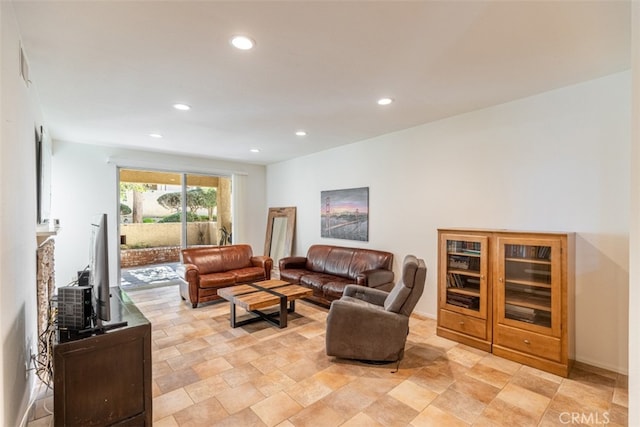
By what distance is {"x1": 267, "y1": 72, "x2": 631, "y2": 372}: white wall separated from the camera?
8.43 feet

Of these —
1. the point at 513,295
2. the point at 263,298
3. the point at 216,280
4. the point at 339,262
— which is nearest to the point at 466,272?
the point at 513,295

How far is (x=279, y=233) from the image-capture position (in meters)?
6.79

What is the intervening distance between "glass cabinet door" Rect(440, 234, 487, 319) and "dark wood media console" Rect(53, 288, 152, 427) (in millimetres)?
2962

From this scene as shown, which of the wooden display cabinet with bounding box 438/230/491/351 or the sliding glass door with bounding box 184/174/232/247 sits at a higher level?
the sliding glass door with bounding box 184/174/232/247

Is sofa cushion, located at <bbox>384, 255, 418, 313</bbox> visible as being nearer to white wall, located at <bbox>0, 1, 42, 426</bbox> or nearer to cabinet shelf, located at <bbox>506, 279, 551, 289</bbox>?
cabinet shelf, located at <bbox>506, 279, 551, 289</bbox>

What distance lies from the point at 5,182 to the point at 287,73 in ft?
6.54

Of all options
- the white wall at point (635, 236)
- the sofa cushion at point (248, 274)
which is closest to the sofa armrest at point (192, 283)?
the sofa cushion at point (248, 274)

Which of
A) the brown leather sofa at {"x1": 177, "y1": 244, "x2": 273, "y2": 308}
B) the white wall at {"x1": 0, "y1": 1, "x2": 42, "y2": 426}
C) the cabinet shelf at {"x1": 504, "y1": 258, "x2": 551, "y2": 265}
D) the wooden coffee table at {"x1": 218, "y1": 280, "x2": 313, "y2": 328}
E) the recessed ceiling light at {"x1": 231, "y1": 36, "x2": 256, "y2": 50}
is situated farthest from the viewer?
the brown leather sofa at {"x1": 177, "y1": 244, "x2": 273, "y2": 308}

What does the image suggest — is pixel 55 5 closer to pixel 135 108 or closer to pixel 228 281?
pixel 135 108

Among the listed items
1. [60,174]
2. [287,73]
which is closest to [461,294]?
[287,73]

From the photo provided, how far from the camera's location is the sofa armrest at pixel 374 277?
3906mm

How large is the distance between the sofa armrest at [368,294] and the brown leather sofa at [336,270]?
545 mm

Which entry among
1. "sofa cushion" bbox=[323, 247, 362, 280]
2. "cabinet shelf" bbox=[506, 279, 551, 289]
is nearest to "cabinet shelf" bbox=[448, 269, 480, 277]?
"cabinet shelf" bbox=[506, 279, 551, 289]

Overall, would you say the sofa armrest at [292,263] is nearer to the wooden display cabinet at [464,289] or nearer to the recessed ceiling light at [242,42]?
the wooden display cabinet at [464,289]
